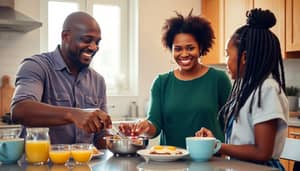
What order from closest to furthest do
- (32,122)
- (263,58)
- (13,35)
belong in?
(263,58), (32,122), (13,35)

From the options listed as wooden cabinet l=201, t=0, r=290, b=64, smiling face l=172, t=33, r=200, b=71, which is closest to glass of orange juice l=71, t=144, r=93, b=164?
smiling face l=172, t=33, r=200, b=71

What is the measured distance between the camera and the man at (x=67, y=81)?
1.72 metres

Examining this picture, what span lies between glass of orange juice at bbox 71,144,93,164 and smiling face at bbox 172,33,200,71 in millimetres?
937

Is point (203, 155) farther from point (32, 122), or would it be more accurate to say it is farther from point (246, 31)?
point (32, 122)

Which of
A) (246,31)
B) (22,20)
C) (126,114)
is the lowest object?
(126,114)

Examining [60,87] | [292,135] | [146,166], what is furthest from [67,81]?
[292,135]

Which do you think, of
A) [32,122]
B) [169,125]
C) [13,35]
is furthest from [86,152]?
[13,35]

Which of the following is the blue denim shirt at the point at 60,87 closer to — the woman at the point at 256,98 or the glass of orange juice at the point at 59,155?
the glass of orange juice at the point at 59,155

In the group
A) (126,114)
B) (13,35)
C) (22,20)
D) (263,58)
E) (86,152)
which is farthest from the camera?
(126,114)

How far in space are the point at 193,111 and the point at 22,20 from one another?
6.53ft

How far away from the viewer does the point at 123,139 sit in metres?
1.60

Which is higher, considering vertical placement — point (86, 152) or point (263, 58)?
point (263, 58)

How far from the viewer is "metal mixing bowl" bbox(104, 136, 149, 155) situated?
62.6 inches

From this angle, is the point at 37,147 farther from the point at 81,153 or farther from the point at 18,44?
the point at 18,44
